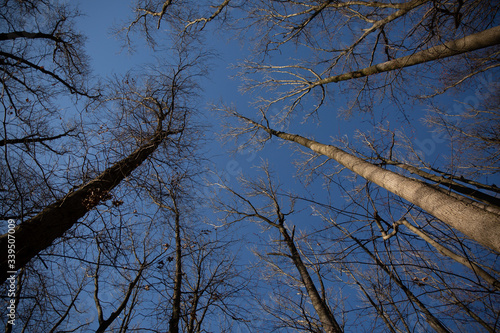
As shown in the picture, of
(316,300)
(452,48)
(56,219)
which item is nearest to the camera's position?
(452,48)

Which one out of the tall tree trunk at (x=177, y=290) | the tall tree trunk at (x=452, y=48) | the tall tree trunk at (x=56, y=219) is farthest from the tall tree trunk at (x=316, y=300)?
the tall tree trunk at (x=452, y=48)

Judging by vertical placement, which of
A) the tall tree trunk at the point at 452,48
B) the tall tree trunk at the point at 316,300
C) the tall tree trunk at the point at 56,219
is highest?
the tall tree trunk at the point at 452,48

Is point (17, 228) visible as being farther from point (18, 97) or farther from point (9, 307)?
point (18, 97)

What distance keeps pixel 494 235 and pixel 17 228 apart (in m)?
4.78

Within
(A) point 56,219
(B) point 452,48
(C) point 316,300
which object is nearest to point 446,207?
(B) point 452,48

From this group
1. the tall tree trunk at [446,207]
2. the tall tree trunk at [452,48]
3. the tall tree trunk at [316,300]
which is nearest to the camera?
the tall tree trunk at [446,207]

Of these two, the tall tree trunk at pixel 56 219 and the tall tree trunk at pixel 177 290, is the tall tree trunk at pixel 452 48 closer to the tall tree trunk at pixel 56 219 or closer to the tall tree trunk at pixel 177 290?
the tall tree trunk at pixel 56 219

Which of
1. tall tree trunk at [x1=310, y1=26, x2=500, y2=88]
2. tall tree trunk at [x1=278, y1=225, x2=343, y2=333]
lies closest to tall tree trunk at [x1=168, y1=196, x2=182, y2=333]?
tall tree trunk at [x1=278, y1=225, x2=343, y2=333]

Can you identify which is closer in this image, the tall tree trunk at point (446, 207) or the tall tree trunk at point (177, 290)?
the tall tree trunk at point (446, 207)

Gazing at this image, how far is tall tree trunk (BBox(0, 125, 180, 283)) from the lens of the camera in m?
2.40

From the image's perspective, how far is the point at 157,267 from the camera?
2.70 meters

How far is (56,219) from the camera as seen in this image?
277 cm

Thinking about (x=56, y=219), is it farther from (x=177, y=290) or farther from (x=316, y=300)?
(x=316, y=300)

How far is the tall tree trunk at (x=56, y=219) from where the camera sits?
7.88 ft
